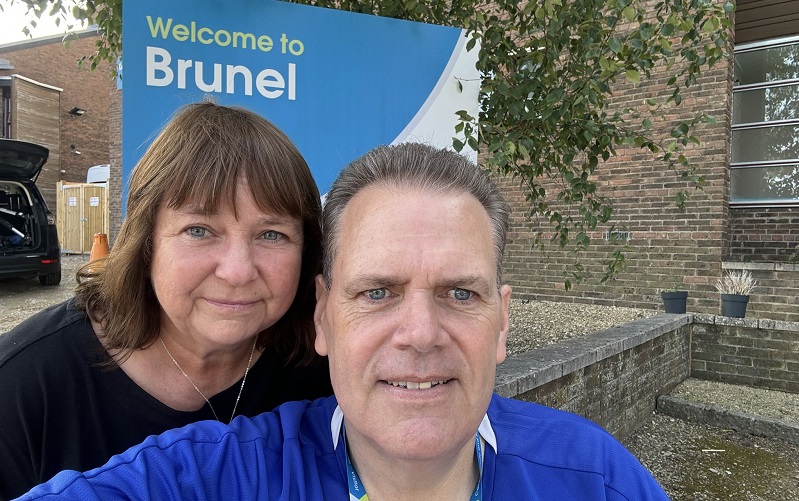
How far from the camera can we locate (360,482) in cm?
131

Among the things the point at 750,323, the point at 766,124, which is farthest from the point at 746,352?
the point at 766,124

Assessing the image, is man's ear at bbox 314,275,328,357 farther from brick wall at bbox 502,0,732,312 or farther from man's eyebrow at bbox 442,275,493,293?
brick wall at bbox 502,0,732,312

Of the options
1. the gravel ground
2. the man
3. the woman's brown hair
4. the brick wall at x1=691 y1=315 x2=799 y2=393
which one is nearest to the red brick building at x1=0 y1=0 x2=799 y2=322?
the gravel ground

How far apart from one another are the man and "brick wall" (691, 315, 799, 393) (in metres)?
4.97

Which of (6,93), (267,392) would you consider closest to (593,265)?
(267,392)

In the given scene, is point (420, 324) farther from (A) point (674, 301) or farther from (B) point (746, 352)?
(A) point (674, 301)

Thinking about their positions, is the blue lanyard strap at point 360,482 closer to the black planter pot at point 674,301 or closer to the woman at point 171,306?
the woman at point 171,306

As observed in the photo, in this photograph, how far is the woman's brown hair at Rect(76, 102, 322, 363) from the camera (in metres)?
1.43

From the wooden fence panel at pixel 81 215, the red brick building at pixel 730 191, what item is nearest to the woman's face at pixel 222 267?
the red brick building at pixel 730 191

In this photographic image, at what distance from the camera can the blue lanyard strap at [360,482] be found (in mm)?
1279

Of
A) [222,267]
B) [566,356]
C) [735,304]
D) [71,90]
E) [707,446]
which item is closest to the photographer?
[222,267]

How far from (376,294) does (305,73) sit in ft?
4.41

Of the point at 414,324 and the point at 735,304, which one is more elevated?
the point at 414,324

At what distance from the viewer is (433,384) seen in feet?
3.86
